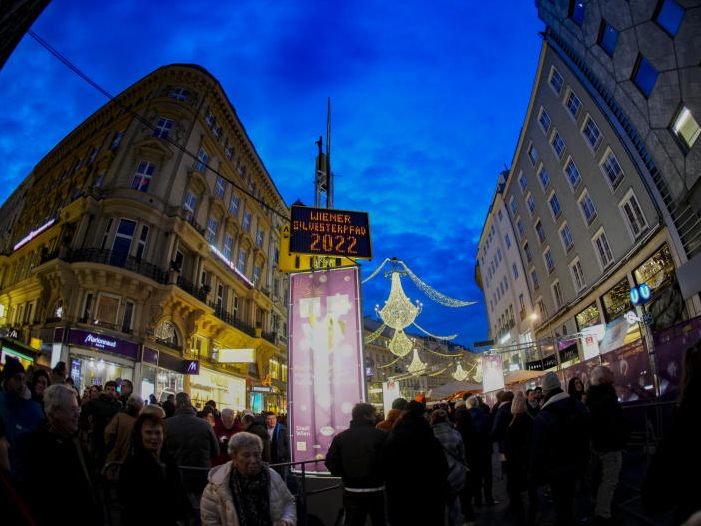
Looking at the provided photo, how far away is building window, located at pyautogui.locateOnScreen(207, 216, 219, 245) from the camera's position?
27.6 metres

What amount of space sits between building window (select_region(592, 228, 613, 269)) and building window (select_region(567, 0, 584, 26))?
10.0 metres

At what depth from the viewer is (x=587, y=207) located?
2067 centimetres

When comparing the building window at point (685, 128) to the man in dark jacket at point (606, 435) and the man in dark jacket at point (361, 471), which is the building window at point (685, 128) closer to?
the man in dark jacket at point (606, 435)

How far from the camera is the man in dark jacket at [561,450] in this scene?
4.46 meters

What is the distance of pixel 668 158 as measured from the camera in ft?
44.7

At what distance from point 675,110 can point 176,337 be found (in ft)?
84.2

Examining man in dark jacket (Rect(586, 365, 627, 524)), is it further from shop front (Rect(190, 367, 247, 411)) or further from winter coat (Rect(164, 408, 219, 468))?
shop front (Rect(190, 367, 247, 411))

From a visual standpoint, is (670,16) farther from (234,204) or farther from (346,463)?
(234,204)

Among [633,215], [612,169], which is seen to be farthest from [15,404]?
[612,169]

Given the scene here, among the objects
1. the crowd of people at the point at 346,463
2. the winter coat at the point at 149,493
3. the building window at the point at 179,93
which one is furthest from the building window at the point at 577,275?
the building window at the point at 179,93

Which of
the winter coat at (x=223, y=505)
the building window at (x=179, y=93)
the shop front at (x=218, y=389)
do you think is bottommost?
the winter coat at (x=223, y=505)

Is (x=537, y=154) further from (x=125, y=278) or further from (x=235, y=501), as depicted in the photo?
(x=235, y=501)

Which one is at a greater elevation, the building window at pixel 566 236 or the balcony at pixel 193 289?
the building window at pixel 566 236

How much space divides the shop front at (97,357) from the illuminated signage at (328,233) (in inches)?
549
